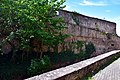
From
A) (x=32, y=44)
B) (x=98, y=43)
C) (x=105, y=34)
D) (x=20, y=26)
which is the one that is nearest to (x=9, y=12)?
(x=20, y=26)

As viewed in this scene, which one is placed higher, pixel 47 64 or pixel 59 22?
pixel 59 22

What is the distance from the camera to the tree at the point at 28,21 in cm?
1253

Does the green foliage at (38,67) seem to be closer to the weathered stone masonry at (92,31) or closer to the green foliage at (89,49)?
the weathered stone masonry at (92,31)

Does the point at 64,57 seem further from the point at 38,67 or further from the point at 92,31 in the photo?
the point at 92,31

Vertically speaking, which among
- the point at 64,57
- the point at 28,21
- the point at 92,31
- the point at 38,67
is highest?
the point at 28,21

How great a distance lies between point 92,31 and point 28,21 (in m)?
11.1

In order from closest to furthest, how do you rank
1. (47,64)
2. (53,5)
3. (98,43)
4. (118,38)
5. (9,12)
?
(9,12) → (47,64) → (53,5) → (98,43) → (118,38)

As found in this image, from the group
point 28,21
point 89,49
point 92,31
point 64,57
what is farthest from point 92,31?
point 28,21

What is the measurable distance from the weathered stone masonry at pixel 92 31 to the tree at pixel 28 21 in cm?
433

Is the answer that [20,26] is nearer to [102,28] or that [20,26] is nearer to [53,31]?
[53,31]

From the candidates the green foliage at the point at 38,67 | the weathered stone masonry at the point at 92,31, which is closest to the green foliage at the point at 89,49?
the weathered stone masonry at the point at 92,31

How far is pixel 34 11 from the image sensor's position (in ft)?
44.1

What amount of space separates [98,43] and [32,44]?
33.7 ft

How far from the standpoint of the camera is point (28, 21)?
42.1ft
